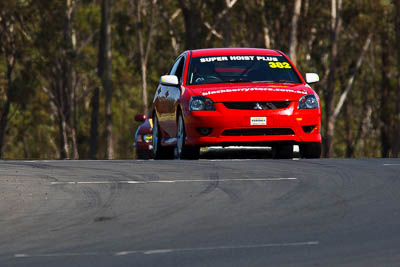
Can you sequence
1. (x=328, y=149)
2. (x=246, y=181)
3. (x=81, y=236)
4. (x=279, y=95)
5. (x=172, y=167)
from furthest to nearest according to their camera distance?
(x=328, y=149) → (x=279, y=95) → (x=172, y=167) → (x=246, y=181) → (x=81, y=236)

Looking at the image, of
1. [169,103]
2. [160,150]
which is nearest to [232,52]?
[169,103]

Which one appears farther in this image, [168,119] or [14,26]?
[14,26]

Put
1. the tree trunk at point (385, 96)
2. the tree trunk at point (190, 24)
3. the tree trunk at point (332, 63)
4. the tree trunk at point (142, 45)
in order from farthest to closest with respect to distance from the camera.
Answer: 1. the tree trunk at point (142, 45)
2. the tree trunk at point (385, 96)
3. the tree trunk at point (332, 63)
4. the tree trunk at point (190, 24)

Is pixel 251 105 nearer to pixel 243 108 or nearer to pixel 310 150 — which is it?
pixel 243 108

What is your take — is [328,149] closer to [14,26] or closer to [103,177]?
[14,26]

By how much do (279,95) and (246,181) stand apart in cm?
373

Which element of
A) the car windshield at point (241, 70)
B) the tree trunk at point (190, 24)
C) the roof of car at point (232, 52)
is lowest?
the car windshield at point (241, 70)

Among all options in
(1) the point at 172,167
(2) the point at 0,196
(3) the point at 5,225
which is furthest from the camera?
(1) the point at 172,167

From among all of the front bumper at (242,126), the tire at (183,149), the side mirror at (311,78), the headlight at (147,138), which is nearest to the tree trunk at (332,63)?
the headlight at (147,138)

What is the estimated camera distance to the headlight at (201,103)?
13914 millimetres

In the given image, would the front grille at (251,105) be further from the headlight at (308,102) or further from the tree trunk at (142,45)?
the tree trunk at (142,45)

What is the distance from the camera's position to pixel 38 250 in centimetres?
686

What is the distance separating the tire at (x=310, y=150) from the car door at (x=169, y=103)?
198 centimetres

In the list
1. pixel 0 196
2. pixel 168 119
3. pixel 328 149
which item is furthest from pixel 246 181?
pixel 328 149
